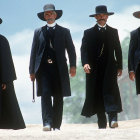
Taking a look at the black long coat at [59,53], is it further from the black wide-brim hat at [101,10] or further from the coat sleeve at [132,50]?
the coat sleeve at [132,50]

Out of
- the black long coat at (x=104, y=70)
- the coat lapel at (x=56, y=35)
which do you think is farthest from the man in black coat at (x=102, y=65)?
the coat lapel at (x=56, y=35)

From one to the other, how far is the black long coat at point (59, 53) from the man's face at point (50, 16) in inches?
8.4

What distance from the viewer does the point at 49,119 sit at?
9586mm

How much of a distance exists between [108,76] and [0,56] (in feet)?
7.05

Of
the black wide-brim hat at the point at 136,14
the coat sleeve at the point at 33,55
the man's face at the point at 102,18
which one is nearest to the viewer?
the coat sleeve at the point at 33,55

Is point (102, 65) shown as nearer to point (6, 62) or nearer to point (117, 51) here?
point (117, 51)

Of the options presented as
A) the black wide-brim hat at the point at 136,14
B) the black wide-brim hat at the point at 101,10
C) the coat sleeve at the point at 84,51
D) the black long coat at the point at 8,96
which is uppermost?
the black wide-brim hat at the point at 101,10

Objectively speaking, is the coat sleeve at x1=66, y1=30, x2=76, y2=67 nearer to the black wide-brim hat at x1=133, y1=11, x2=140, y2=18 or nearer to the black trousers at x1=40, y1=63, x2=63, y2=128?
the black trousers at x1=40, y1=63, x2=63, y2=128

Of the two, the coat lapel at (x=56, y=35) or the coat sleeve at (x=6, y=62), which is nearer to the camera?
the coat lapel at (x=56, y=35)

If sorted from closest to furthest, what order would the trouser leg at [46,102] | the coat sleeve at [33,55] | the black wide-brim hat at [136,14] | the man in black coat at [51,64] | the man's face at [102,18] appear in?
the trouser leg at [46,102] → the man in black coat at [51,64] → the coat sleeve at [33,55] → the man's face at [102,18] → the black wide-brim hat at [136,14]

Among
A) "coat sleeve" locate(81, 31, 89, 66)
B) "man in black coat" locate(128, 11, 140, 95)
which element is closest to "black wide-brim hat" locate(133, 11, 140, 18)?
"man in black coat" locate(128, 11, 140, 95)

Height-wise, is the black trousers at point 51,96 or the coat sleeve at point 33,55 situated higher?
the coat sleeve at point 33,55

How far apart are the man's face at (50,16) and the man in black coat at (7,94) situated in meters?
1.05

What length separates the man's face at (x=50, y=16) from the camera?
9883 millimetres
